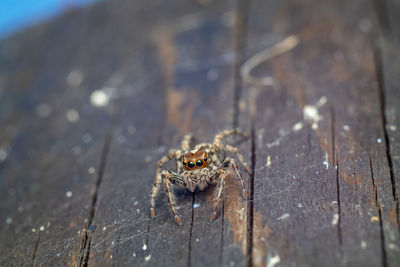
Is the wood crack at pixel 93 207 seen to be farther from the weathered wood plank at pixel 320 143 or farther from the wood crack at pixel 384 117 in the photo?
the wood crack at pixel 384 117

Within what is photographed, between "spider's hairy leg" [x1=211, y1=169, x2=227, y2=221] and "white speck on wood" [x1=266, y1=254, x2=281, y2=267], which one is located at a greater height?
"spider's hairy leg" [x1=211, y1=169, x2=227, y2=221]

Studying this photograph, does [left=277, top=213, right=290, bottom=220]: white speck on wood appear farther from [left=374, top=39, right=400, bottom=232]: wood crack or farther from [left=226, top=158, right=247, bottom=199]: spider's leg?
[left=374, top=39, right=400, bottom=232]: wood crack

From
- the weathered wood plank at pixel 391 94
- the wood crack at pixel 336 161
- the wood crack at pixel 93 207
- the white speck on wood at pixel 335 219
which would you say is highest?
the wood crack at pixel 93 207

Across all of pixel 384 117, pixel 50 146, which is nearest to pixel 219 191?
pixel 384 117

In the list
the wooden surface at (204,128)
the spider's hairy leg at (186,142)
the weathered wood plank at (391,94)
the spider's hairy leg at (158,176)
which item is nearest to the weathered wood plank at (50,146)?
the wooden surface at (204,128)

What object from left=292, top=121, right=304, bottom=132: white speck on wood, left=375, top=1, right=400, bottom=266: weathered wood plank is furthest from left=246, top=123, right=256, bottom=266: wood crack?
left=375, top=1, right=400, bottom=266: weathered wood plank

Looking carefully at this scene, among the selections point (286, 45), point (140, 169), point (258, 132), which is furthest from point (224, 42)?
point (140, 169)

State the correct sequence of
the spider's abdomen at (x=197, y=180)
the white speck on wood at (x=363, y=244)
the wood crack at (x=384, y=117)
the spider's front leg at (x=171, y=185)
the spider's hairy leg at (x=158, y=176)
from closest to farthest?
the white speck on wood at (x=363, y=244) → the wood crack at (x=384, y=117) → the spider's front leg at (x=171, y=185) → the spider's hairy leg at (x=158, y=176) → the spider's abdomen at (x=197, y=180)
